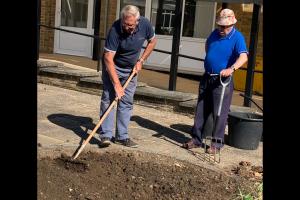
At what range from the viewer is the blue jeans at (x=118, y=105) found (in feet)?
18.9

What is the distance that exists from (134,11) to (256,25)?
11.9ft

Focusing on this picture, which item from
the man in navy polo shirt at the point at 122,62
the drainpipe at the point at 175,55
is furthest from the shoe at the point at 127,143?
the drainpipe at the point at 175,55

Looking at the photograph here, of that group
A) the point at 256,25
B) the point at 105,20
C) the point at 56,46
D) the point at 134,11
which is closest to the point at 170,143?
the point at 134,11

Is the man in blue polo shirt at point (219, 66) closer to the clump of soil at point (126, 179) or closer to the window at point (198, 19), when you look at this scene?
the clump of soil at point (126, 179)

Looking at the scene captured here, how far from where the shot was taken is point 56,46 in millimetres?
14109

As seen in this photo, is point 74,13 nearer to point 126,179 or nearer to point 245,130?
point 245,130

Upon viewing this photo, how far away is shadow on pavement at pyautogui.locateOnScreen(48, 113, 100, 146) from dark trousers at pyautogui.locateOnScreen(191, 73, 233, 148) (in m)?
1.43

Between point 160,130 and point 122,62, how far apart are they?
1.64 meters

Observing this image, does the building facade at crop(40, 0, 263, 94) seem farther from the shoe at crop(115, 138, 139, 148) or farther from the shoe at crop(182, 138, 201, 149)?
the shoe at crop(115, 138, 139, 148)

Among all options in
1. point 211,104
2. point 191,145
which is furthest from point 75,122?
point 211,104

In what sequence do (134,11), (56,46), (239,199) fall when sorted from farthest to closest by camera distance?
(56,46)
(134,11)
(239,199)

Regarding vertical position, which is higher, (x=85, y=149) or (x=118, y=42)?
(x=118, y=42)

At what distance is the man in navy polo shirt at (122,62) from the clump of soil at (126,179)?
0.56 metres
